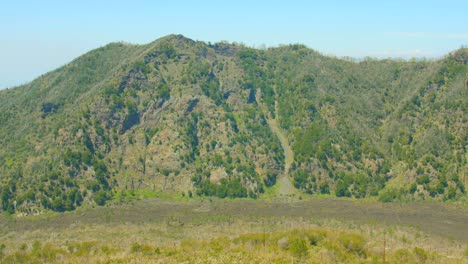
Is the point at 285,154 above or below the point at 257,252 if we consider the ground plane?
above

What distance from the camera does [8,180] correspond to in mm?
107812

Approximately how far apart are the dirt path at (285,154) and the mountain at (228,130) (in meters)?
0.35

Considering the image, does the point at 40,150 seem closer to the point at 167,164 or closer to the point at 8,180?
the point at 8,180

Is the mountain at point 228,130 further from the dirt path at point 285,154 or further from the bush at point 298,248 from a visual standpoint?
the bush at point 298,248

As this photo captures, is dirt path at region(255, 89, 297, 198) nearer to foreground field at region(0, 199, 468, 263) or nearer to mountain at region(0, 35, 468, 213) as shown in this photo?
mountain at region(0, 35, 468, 213)

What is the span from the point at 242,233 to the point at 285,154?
154ft

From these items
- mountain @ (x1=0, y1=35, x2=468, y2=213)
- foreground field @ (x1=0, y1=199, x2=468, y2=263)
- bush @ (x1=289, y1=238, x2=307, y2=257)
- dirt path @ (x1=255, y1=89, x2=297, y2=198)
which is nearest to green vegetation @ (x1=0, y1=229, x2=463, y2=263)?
bush @ (x1=289, y1=238, x2=307, y2=257)

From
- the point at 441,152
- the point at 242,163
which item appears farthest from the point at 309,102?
the point at 441,152

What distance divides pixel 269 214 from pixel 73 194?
44131mm

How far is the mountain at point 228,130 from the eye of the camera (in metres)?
111

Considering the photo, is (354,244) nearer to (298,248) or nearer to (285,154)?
(298,248)

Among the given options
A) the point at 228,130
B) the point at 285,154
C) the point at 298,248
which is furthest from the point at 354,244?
the point at 228,130

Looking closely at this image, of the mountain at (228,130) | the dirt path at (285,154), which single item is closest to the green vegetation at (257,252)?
the mountain at (228,130)

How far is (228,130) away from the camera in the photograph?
130250mm
